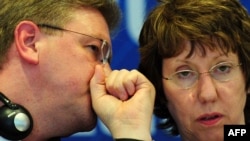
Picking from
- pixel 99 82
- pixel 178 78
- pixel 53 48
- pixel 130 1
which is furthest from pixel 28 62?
pixel 130 1

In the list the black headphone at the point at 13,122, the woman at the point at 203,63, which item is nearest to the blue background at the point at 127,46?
the woman at the point at 203,63

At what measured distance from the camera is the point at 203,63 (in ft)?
4.50

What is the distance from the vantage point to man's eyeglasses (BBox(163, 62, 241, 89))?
1.38 m

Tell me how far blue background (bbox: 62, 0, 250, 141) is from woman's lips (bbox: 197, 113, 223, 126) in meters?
0.50

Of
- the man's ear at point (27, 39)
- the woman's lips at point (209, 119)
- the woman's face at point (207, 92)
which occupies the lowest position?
the woman's lips at point (209, 119)

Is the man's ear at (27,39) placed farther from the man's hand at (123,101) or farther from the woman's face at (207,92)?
the woman's face at (207,92)

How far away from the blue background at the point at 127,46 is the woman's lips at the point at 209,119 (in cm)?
50

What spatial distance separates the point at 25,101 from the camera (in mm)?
1316

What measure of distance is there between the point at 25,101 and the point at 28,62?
0.34ft

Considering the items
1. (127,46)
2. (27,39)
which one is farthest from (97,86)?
(127,46)

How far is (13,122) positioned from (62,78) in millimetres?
176

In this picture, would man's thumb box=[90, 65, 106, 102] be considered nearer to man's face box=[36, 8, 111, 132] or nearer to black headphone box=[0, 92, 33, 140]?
man's face box=[36, 8, 111, 132]

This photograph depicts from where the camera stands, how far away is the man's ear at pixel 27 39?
1.31 metres

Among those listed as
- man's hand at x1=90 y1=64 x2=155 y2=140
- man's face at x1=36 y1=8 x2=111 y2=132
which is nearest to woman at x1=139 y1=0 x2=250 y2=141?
man's hand at x1=90 y1=64 x2=155 y2=140
